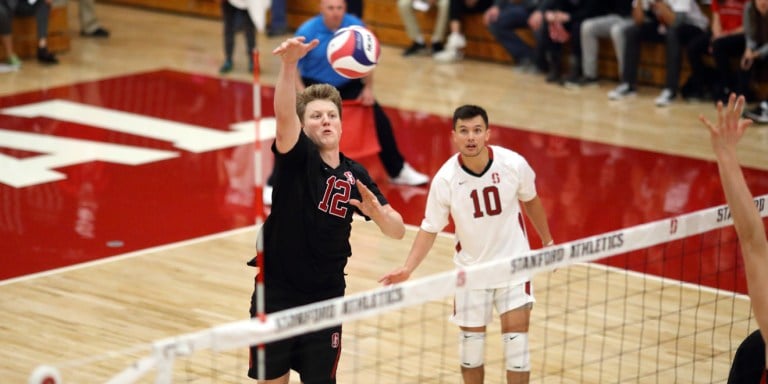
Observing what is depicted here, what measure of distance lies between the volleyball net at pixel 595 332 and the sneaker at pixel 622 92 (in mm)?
6009

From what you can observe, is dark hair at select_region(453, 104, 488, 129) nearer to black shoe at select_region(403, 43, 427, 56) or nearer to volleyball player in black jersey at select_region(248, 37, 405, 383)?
volleyball player in black jersey at select_region(248, 37, 405, 383)

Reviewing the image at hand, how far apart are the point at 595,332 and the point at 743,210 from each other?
3693 mm

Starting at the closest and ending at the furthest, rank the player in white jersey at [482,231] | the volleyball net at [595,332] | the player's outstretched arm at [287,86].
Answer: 1. the player's outstretched arm at [287,86]
2. the player in white jersey at [482,231]
3. the volleyball net at [595,332]

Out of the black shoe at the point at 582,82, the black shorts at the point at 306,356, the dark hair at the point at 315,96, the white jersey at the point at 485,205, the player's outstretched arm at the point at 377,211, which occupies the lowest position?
the black shoe at the point at 582,82

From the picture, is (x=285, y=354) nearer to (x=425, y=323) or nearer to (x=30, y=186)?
(x=425, y=323)

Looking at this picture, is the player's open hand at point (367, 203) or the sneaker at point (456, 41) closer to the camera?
the player's open hand at point (367, 203)

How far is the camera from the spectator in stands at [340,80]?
10828 mm

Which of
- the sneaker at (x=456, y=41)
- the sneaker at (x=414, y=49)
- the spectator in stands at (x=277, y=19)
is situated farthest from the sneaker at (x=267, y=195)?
the spectator in stands at (x=277, y=19)

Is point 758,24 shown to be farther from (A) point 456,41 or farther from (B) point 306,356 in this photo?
(B) point 306,356

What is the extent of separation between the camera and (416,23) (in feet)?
60.2

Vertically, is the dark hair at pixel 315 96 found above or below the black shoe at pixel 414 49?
above

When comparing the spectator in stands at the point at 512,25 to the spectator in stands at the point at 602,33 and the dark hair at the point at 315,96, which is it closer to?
the spectator in stands at the point at 602,33

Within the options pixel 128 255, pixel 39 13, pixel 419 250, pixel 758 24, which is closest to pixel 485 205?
pixel 419 250

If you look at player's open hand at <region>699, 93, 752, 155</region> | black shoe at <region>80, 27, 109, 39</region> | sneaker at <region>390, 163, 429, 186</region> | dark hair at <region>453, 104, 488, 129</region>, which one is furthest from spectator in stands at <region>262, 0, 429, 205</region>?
black shoe at <region>80, 27, 109, 39</region>
